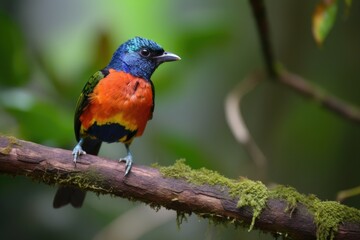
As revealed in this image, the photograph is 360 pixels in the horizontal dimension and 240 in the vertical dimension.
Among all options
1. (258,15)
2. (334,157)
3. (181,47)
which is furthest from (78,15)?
(334,157)

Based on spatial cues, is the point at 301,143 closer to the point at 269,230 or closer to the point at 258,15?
the point at 258,15

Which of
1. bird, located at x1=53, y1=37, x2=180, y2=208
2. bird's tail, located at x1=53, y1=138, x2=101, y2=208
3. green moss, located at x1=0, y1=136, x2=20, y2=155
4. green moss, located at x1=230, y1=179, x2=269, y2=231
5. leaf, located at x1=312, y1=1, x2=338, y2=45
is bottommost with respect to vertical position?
bird's tail, located at x1=53, y1=138, x2=101, y2=208

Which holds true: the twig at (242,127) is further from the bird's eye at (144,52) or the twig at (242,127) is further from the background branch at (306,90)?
the bird's eye at (144,52)

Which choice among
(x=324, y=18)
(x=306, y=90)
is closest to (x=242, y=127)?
(x=306, y=90)

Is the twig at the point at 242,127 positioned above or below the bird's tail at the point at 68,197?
above

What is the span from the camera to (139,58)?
13.2 ft

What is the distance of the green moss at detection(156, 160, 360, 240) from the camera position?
9.80 ft

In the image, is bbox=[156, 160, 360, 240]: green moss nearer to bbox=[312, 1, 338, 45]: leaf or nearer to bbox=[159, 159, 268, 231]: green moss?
bbox=[159, 159, 268, 231]: green moss

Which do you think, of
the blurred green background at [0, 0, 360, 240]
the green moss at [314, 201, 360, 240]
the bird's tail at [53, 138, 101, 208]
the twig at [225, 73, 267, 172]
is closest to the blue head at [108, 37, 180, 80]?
the blurred green background at [0, 0, 360, 240]

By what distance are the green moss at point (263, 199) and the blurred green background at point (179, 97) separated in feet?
1.22

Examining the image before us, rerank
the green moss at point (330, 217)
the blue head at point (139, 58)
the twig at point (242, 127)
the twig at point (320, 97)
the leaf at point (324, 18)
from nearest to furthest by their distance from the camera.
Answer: the green moss at point (330, 217)
the leaf at point (324, 18)
the blue head at point (139, 58)
the twig at point (242, 127)
the twig at point (320, 97)

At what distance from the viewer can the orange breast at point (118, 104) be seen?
373cm

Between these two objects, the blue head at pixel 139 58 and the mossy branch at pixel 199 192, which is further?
the blue head at pixel 139 58

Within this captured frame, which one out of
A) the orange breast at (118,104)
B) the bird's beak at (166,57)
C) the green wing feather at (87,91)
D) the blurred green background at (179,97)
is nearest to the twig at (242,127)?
the blurred green background at (179,97)
